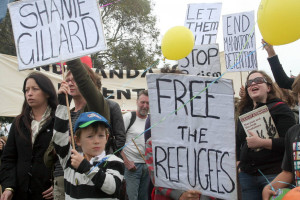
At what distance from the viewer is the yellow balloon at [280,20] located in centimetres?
274

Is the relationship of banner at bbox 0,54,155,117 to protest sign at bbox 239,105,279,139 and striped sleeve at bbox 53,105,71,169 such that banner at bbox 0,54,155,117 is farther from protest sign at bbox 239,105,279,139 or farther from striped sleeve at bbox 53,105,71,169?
striped sleeve at bbox 53,105,71,169

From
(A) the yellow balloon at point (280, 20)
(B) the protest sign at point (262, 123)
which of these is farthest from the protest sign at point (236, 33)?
(A) the yellow balloon at point (280, 20)

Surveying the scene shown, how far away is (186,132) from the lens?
8.00 feet

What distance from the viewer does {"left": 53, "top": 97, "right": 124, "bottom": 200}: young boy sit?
2.20 metres

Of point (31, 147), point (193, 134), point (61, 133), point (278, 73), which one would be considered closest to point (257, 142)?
point (278, 73)

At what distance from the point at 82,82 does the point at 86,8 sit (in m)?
0.56

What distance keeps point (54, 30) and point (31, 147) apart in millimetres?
969

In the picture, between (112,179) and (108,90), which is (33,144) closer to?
(112,179)

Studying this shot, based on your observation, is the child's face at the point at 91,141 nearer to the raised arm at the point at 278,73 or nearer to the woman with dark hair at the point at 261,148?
the woman with dark hair at the point at 261,148

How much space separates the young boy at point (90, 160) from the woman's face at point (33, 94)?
0.65 metres

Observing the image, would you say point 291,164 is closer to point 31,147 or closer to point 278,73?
point 278,73

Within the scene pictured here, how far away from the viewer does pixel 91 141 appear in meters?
2.37

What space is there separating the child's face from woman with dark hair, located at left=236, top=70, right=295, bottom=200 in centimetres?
137

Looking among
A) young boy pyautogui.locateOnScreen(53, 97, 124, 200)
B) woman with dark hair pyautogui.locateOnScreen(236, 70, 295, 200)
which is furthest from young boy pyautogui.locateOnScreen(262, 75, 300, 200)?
young boy pyautogui.locateOnScreen(53, 97, 124, 200)
